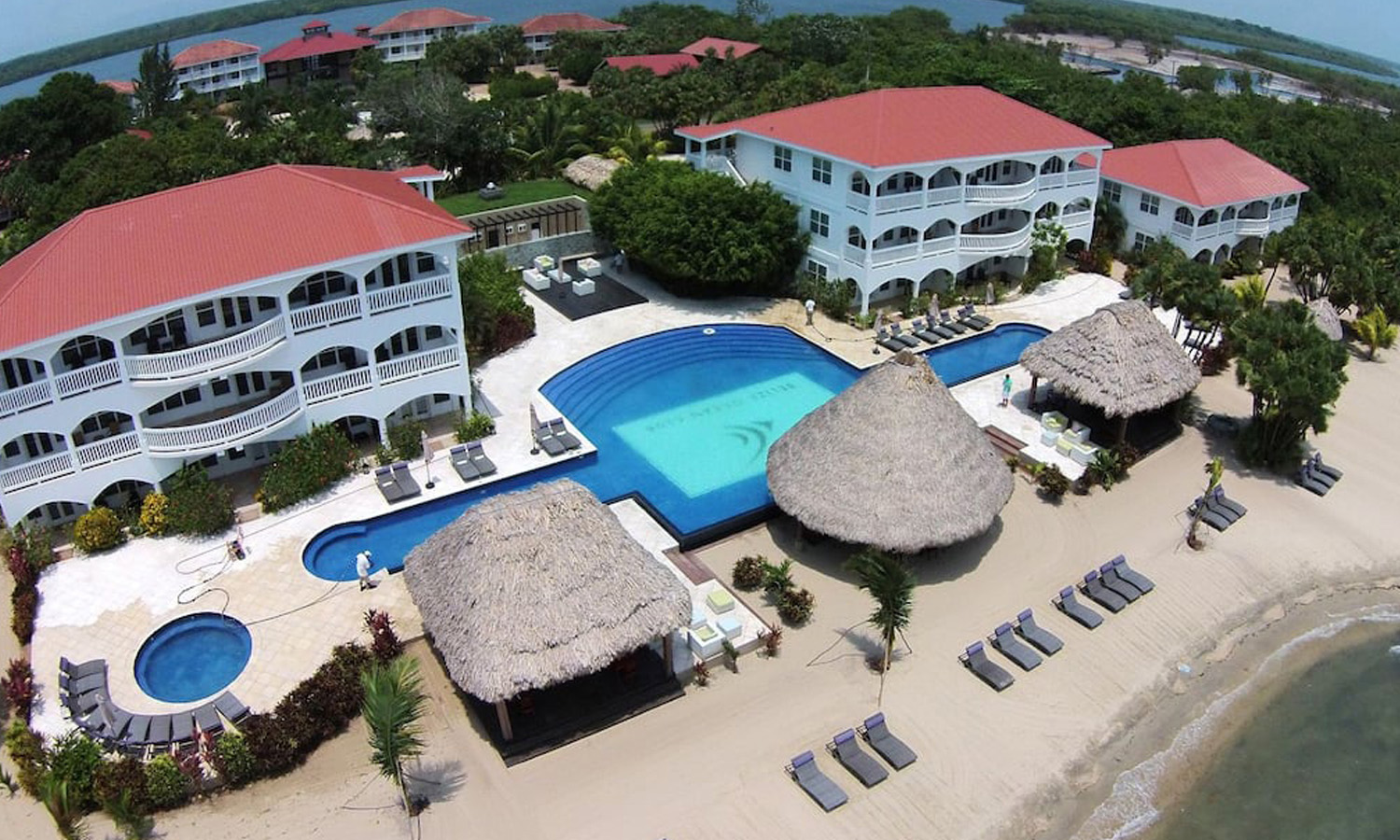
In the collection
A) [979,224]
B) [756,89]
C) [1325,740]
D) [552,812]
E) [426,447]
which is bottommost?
[1325,740]

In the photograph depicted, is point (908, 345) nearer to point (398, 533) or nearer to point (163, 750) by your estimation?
point (398, 533)

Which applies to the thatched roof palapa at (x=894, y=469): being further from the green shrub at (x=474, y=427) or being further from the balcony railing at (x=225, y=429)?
the balcony railing at (x=225, y=429)

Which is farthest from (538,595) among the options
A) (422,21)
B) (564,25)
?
(422,21)

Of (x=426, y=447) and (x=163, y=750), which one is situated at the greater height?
(x=426, y=447)

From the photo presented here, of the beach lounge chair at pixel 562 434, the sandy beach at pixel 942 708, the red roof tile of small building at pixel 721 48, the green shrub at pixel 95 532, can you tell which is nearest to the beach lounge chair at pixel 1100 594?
the sandy beach at pixel 942 708

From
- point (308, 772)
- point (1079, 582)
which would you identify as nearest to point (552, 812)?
point (308, 772)

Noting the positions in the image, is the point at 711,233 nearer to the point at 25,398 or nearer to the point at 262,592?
the point at 262,592

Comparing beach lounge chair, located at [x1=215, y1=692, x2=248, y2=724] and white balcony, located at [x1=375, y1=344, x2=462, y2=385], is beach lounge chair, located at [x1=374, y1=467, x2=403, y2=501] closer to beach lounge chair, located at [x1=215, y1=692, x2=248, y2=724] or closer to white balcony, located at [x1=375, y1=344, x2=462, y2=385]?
white balcony, located at [x1=375, y1=344, x2=462, y2=385]

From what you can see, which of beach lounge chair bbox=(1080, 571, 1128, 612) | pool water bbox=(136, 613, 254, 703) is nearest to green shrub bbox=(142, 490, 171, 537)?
pool water bbox=(136, 613, 254, 703)
